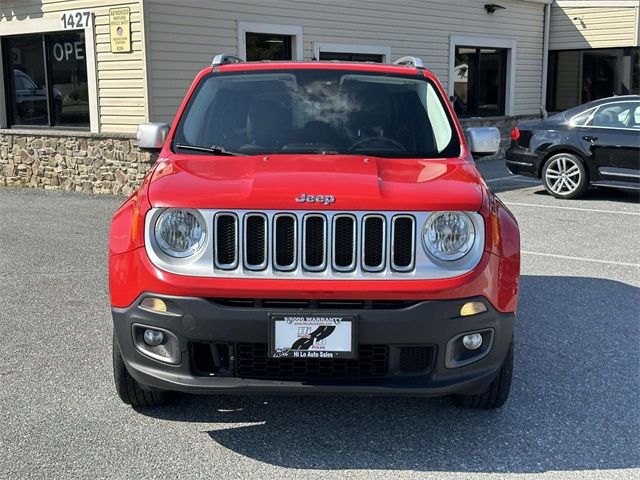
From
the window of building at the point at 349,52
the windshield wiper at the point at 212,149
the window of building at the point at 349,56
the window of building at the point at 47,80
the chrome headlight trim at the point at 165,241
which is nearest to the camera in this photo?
the chrome headlight trim at the point at 165,241

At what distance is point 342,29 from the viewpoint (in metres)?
14.4

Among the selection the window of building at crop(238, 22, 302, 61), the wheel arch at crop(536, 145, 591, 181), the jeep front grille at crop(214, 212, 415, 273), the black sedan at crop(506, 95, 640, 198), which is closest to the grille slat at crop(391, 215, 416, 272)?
the jeep front grille at crop(214, 212, 415, 273)

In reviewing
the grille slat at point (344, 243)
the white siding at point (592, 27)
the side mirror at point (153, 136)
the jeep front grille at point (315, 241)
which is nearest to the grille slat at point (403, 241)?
the jeep front grille at point (315, 241)

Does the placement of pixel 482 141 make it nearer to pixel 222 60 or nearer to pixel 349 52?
pixel 222 60

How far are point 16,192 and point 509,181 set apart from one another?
8906mm

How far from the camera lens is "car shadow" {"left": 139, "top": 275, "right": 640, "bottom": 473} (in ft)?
11.3

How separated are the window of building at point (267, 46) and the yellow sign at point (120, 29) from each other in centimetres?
224

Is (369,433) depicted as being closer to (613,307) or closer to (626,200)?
(613,307)

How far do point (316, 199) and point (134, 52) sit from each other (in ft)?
30.2

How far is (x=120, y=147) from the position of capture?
1215 centimetres

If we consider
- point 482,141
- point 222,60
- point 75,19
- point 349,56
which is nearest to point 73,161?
point 75,19

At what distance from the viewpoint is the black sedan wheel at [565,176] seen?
36.7ft

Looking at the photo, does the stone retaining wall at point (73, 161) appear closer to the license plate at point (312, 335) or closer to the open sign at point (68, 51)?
the open sign at point (68, 51)

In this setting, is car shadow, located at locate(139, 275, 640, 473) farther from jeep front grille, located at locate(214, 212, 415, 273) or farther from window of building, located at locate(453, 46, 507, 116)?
window of building, located at locate(453, 46, 507, 116)
